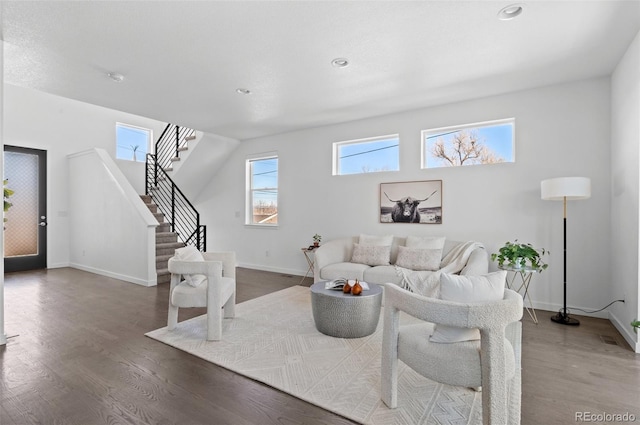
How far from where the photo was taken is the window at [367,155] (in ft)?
17.4

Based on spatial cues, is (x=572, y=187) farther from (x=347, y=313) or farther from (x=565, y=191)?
(x=347, y=313)

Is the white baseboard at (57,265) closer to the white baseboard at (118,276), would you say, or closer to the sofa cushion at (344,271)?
the white baseboard at (118,276)

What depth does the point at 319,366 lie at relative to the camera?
2.53 meters

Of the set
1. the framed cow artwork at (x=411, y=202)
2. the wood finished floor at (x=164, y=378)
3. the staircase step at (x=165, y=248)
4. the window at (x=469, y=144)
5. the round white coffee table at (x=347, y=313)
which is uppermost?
the window at (x=469, y=144)

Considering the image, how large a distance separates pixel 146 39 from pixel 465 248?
4.20m

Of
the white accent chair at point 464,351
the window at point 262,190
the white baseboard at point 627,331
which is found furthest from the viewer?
the window at point 262,190

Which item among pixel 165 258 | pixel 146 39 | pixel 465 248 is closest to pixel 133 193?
pixel 165 258

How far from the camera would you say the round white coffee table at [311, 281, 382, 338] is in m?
3.02

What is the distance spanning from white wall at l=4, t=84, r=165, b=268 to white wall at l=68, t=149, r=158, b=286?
0.57 feet

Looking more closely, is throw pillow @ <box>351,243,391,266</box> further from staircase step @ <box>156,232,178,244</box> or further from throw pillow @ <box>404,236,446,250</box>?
staircase step @ <box>156,232,178,244</box>

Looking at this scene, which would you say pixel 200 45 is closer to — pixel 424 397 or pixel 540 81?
pixel 424 397

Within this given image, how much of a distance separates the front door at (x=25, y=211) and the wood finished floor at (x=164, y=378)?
139 inches

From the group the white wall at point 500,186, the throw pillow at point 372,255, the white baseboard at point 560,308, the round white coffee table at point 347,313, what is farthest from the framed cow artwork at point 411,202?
the round white coffee table at point 347,313

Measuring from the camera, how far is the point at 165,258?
5.77 m
